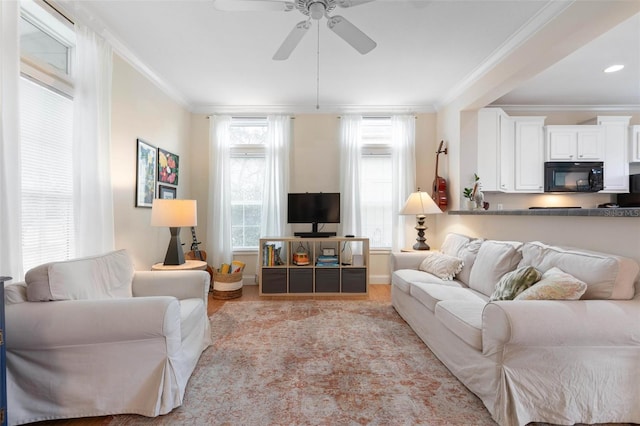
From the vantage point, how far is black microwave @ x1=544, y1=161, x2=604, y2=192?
4117 mm

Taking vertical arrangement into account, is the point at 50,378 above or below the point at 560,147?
below

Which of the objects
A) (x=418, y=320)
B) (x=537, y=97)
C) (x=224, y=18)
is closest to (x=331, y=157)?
(x=224, y=18)

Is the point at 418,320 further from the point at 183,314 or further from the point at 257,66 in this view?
the point at 257,66

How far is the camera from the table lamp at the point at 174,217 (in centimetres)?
281

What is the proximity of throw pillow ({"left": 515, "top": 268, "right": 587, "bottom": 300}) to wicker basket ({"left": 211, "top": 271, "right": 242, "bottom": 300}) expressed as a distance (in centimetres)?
314

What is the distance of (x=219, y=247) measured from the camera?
424 centimetres

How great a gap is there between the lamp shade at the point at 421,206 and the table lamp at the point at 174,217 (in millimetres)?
2615

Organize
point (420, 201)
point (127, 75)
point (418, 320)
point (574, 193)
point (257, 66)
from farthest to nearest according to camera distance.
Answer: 1. point (574, 193)
2. point (420, 201)
3. point (257, 66)
4. point (127, 75)
5. point (418, 320)

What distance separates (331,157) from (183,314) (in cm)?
316

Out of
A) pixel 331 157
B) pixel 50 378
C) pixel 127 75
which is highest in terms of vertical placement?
pixel 127 75

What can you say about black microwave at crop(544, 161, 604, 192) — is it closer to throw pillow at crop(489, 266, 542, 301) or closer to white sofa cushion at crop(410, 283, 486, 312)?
white sofa cushion at crop(410, 283, 486, 312)

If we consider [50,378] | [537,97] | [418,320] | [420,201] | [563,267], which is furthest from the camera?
[537,97]

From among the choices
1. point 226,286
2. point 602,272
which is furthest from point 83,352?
point 602,272

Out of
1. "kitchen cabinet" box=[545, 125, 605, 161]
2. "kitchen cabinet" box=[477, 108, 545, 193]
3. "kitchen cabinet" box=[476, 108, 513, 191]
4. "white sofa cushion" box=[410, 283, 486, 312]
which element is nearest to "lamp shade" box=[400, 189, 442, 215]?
"kitchen cabinet" box=[476, 108, 513, 191]
